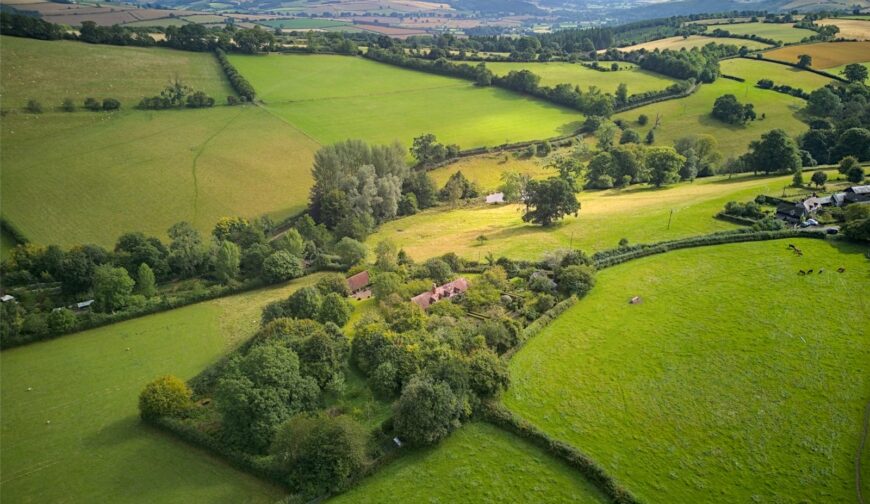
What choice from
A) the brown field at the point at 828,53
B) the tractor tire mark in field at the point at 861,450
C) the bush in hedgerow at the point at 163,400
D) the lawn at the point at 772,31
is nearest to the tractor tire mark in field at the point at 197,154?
the bush in hedgerow at the point at 163,400

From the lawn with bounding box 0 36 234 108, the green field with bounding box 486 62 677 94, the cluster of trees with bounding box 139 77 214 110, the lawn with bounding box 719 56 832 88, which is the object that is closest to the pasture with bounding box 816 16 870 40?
the lawn with bounding box 719 56 832 88

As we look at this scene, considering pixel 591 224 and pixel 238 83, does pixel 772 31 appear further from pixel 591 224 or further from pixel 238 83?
pixel 238 83

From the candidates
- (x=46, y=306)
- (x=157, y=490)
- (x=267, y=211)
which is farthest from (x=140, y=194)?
(x=157, y=490)

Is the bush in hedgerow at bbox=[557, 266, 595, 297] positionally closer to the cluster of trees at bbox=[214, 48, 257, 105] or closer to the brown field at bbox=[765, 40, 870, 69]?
the cluster of trees at bbox=[214, 48, 257, 105]

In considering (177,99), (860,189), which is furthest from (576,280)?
(177,99)

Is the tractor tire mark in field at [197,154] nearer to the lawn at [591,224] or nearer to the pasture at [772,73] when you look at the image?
the lawn at [591,224]

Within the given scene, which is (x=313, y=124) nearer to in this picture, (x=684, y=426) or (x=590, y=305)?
(x=590, y=305)
